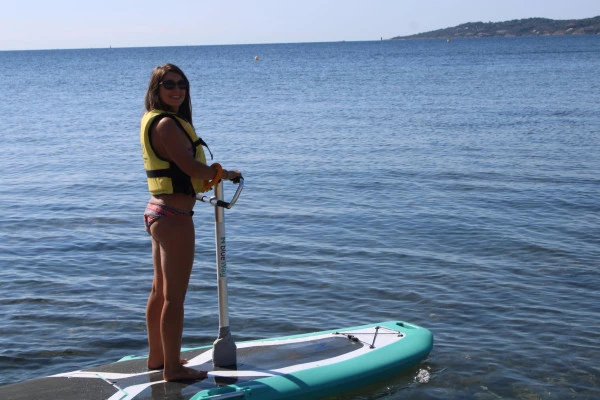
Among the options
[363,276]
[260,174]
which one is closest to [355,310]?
[363,276]

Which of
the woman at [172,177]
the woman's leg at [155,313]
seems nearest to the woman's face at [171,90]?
the woman at [172,177]

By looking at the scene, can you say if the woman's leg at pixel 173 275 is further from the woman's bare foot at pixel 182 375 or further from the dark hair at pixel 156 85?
the dark hair at pixel 156 85

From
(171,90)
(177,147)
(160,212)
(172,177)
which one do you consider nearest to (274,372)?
(160,212)

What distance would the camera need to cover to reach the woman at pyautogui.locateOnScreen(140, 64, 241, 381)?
4.80 meters

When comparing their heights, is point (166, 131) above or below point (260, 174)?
above

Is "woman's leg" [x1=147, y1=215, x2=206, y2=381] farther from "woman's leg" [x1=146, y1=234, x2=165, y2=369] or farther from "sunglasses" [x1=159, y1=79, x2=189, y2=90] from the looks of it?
"sunglasses" [x1=159, y1=79, x2=189, y2=90]

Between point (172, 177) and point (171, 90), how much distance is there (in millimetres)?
525

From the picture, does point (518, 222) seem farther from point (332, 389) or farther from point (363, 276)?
point (332, 389)

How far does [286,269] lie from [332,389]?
12.6 ft

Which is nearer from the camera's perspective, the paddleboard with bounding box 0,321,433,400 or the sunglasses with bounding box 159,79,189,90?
the sunglasses with bounding box 159,79,189,90

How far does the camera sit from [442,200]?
13.0m

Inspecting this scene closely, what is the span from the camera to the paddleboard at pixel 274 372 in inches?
202

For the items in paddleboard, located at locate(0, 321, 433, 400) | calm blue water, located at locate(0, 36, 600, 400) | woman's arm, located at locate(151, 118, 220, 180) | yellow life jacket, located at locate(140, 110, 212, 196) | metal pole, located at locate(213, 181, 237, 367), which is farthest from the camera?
calm blue water, located at locate(0, 36, 600, 400)

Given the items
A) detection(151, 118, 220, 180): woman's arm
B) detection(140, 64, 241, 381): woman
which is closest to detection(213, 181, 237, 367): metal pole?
detection(140, 64, 241, 381): woman
